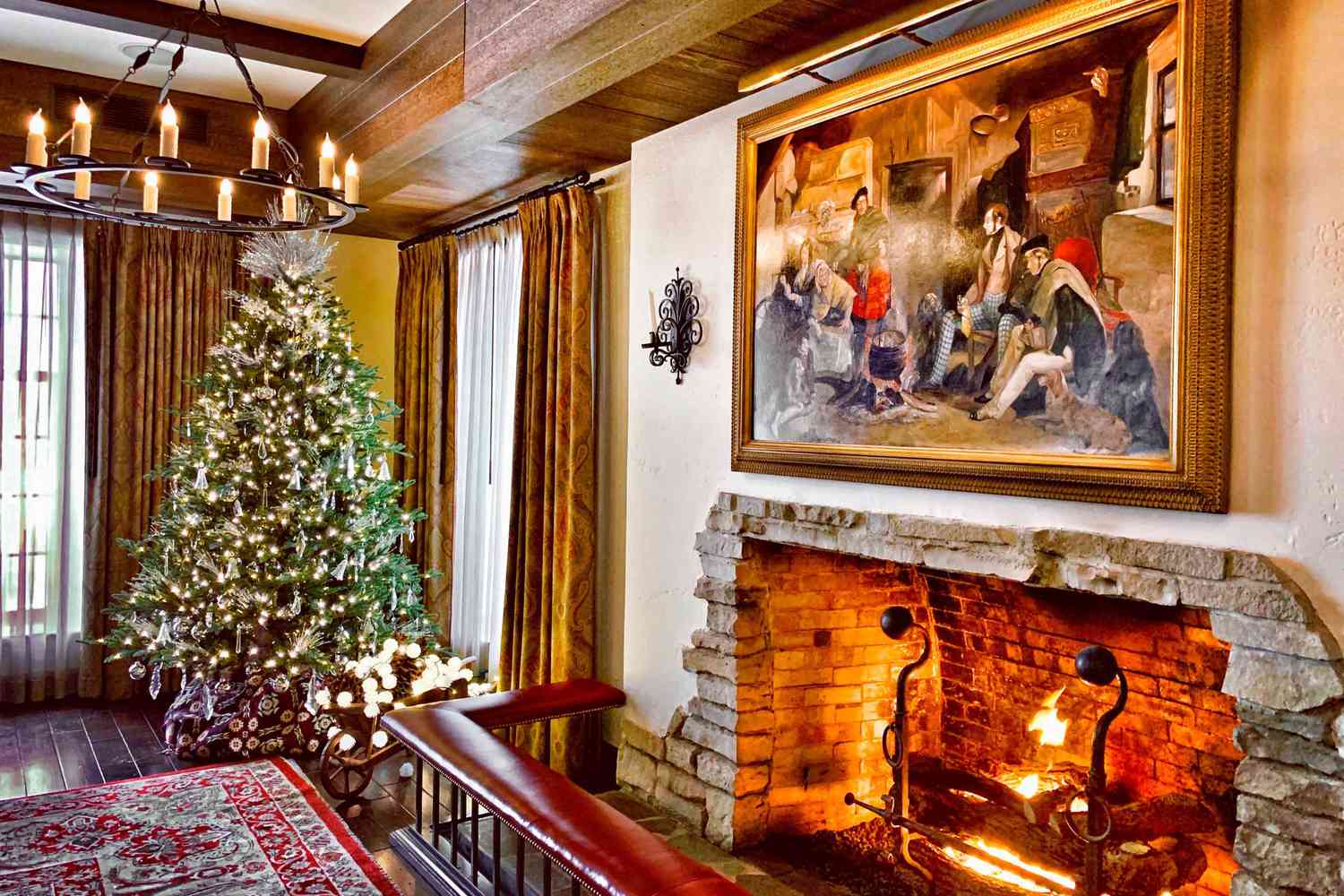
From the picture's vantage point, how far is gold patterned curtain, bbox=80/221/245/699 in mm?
5484

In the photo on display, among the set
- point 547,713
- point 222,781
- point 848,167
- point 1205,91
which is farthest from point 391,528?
point 1205,91

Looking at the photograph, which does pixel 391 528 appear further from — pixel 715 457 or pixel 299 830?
pixel 715 457

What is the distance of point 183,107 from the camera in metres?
4.86

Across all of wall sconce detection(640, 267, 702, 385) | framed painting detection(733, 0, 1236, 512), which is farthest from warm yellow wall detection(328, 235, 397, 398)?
framed painting detection(733, 0, 1236, 512)

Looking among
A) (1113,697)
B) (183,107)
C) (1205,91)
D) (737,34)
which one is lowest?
(1113,697)

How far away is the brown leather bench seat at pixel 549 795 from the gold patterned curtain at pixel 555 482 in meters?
0.42

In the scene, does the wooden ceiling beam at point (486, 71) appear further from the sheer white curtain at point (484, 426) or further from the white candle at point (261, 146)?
the white candle at point (261, 146)

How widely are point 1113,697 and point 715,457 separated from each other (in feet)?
4.72

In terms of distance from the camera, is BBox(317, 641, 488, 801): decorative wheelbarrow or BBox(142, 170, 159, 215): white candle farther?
BBox(317, 641, 488, 801): decorative wheelbarrow

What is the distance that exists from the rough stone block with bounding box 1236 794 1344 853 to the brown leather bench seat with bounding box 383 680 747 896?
106cm

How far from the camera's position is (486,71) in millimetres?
3293

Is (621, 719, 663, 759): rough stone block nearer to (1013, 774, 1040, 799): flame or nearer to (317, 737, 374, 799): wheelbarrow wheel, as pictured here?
(317, 737, 374, 799): wheelbarrow wheel

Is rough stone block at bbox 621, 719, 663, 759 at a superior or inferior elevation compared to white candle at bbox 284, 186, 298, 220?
inferior

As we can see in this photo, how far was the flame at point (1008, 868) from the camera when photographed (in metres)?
2.80
